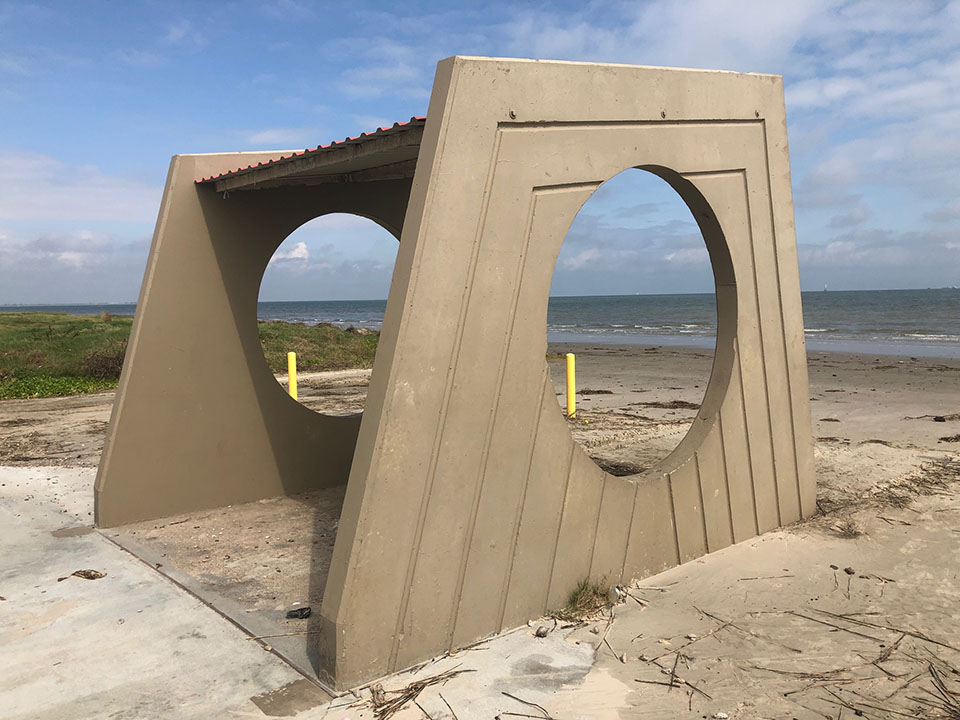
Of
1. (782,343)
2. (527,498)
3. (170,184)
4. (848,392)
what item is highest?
(170,184)

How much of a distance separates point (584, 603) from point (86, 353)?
60.1ft

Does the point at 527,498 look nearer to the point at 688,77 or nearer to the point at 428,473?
the point at 428,473

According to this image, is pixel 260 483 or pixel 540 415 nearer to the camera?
pixel 540 415

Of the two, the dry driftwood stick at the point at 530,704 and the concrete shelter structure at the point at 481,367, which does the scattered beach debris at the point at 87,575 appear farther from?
the dry driftwood stick at the point at 530,704

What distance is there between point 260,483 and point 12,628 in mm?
3024

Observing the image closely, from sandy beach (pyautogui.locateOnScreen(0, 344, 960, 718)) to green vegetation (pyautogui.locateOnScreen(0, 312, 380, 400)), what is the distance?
7517 millimetres

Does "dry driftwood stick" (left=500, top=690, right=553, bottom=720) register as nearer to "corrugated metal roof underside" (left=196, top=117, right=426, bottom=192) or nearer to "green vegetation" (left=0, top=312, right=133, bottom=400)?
"corrugated metal roof underside" (left=196, top=117, right=426, bottom=192)

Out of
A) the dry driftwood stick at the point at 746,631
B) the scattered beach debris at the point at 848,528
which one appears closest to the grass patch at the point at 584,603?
the dry driftwood stick at the point at 746,631

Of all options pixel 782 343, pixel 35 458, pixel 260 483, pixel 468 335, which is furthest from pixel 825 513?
pixel 35 458

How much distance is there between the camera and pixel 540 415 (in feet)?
14.5

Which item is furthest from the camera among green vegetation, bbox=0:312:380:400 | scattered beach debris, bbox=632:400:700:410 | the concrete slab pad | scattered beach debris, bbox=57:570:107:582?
green vegetation, bbox=0:312:380:400

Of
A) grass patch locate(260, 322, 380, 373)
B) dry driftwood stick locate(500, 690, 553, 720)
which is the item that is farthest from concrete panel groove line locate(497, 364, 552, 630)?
grass patch locate(260, 322, 380, 373)

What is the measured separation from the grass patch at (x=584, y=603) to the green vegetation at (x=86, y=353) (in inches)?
493

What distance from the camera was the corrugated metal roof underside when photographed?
4.65 meters
